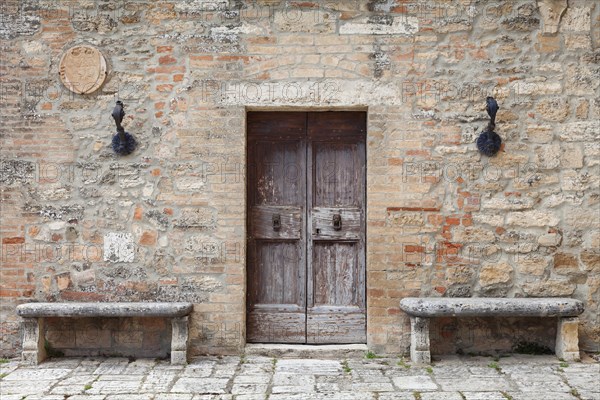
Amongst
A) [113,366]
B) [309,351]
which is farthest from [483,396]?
[113,366]

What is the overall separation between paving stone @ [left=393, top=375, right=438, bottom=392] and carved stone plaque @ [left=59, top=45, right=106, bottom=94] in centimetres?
332

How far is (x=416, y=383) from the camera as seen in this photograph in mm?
4215

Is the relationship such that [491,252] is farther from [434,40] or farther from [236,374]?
[236,374]

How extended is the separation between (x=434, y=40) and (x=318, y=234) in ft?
6.08

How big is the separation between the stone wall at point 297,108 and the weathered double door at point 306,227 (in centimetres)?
22

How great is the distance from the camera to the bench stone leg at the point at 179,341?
4.68 metres

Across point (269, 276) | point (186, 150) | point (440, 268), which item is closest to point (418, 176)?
point (440, 268)

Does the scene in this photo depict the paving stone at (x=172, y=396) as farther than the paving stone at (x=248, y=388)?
No

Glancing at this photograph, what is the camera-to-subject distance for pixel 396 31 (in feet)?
15.9

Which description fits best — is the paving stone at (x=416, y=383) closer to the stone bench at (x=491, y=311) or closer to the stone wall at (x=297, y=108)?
the stone bench at (x=491, y=311)

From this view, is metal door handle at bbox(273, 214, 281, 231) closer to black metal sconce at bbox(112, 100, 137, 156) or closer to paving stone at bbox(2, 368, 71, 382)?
black metal sconce at bbox(112, 100, 137, 156)

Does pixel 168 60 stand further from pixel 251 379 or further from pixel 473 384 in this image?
pixel 473 384

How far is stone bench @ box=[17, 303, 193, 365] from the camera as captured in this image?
462cm

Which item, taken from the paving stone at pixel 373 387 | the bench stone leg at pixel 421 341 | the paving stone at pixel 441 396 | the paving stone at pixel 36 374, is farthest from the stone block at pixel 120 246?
the paving stone at pixel 441 396
